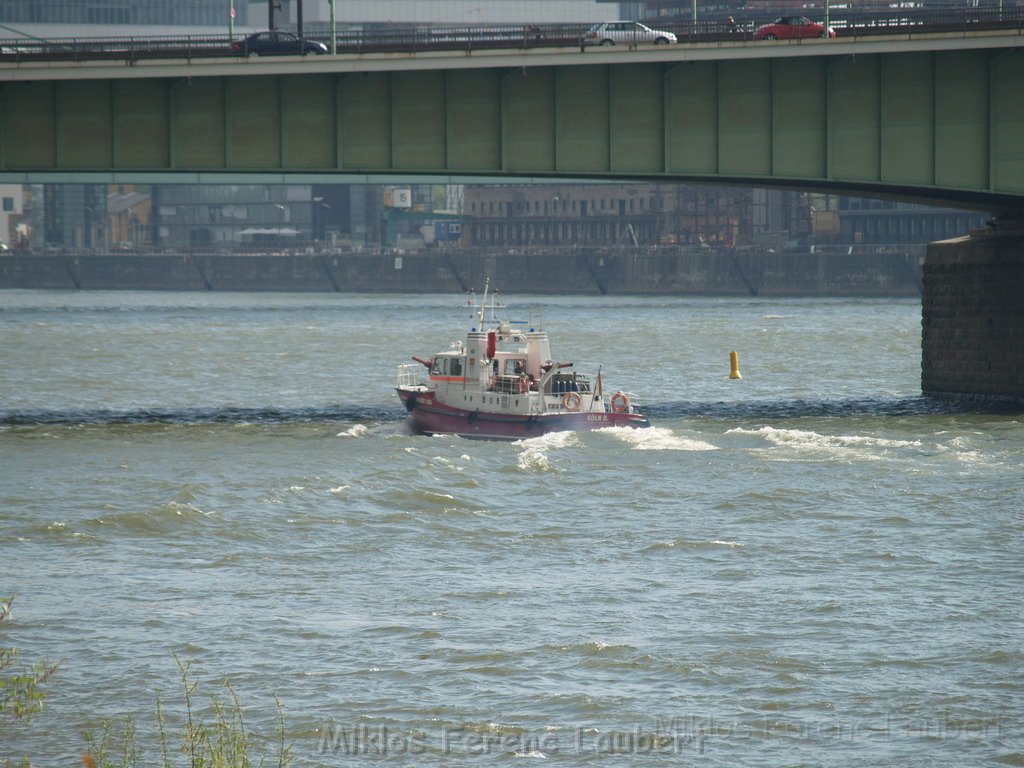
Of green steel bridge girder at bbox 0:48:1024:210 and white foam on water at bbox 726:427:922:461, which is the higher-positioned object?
green steel bridge girder at bbox 0:48:1024:210

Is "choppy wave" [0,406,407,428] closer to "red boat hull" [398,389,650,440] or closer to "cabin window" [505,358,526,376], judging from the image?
"red boat hull" [398,389,650,440]

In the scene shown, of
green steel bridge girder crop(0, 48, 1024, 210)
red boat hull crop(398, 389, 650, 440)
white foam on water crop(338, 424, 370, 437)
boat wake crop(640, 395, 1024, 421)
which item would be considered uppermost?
green steel bridge girder crop(0, 48, 1024, 210)

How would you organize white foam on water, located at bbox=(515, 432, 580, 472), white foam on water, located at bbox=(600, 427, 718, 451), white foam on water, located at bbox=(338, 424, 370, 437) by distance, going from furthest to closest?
white foam on water, located at bbox=(338, 424, 370, 437)
white foam on water, located at bbox=(600, 427, 718, 451)
white foam on water, located at bbox=(515, 432, 580, 472)

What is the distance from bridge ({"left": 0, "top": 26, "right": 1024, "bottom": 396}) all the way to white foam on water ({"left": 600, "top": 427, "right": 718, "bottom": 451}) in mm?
7484

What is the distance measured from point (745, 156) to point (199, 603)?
26.1 metres

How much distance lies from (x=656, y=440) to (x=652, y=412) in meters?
9.89

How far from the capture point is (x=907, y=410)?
191ft

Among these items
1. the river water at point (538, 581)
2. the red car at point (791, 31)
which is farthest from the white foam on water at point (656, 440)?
the red car at point (791, 31)

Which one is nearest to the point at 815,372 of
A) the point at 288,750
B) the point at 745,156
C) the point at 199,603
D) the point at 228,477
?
the point at 745,156

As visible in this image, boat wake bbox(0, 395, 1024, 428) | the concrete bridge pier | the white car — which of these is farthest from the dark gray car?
the concrete bridge pier

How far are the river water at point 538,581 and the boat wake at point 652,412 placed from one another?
30cm

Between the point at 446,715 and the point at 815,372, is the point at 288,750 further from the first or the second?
the point at 815,372

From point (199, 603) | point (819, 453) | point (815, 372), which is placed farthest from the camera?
point (815, 372)

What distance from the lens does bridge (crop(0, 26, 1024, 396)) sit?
48.4 metres
